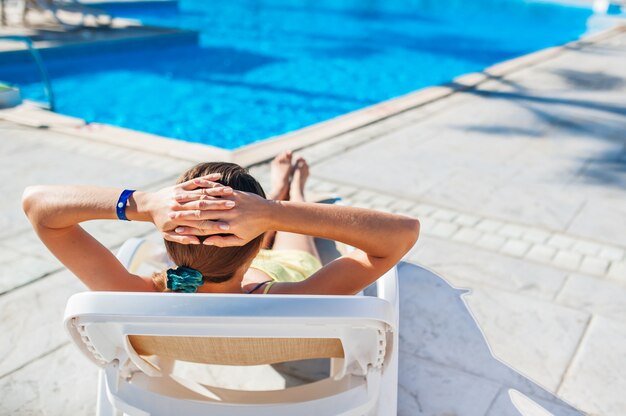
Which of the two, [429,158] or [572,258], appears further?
[429,158]

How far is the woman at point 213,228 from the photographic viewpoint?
1522mm

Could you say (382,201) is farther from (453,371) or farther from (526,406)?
(526,406)

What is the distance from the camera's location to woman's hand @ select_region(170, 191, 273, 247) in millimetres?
1481

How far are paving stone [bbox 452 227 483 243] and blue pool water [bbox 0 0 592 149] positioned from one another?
439cm

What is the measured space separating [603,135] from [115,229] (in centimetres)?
481

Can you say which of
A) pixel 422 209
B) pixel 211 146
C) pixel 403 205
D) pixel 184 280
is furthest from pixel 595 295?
pixel 211 146

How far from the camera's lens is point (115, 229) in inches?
153

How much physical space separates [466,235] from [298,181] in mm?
1190

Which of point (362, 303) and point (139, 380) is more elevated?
point (362, 303)

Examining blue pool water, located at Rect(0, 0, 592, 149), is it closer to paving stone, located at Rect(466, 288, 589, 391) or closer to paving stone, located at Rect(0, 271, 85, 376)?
paving stone, located at Rect(0, 271, 85, 376)

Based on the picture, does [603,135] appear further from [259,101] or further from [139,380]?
[139,380]

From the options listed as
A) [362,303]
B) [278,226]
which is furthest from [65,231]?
[362,303]

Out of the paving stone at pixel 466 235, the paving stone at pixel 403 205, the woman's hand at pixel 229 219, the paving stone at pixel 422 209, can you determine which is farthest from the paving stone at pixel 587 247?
the woman's hand at pixel 229 219

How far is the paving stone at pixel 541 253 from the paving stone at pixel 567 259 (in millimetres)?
36
